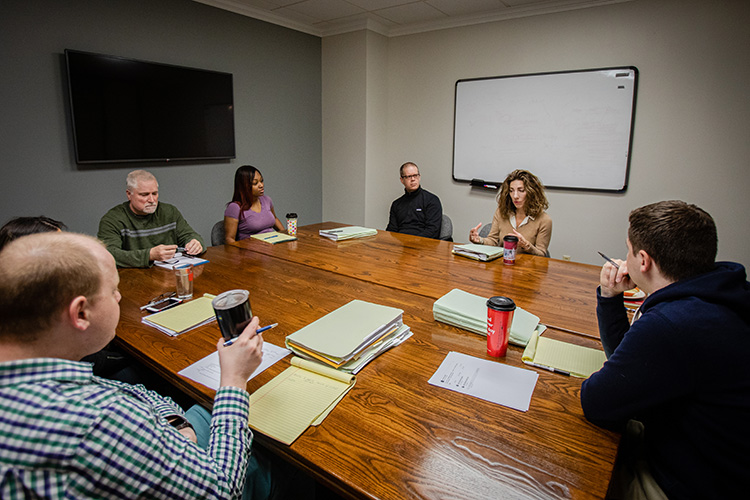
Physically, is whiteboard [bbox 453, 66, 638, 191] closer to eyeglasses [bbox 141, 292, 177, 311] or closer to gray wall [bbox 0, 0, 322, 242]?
gray wall [bbox 0, 0, 322, 242]

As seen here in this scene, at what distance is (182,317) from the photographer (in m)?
1.62


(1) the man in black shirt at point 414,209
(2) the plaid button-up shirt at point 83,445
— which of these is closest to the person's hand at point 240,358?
(2) the plaid button-up shirt at point 83,445

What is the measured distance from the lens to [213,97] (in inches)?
156

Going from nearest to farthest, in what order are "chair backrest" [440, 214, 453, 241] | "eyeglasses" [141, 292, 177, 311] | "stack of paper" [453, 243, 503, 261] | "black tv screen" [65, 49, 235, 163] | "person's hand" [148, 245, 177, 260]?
1. "eyeglasses" [141, 292, 177, 311]
2. "person's hand" [148, 245, 177, 260]
3. "stack of paper" [453, 243, 503, 261]
4. "black tv screen" [65, 49, 235, 163]
5. "chair backrest" [440, 214, 453, 241]

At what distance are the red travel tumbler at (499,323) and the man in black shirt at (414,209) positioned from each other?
265cm

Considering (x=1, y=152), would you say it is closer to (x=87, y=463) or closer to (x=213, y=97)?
(x=213, y=97)

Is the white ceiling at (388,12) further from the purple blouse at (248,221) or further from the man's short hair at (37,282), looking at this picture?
the man's short hair at (37,282)

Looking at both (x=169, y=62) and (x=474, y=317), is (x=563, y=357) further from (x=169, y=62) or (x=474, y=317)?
(x=169, y=62)

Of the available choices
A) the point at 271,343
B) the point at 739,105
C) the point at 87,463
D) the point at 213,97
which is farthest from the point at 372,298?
the point at 739,105

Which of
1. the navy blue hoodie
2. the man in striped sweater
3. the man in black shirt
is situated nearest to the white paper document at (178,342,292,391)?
the navy blue hoodie

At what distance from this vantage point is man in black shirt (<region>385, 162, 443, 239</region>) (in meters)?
4.00

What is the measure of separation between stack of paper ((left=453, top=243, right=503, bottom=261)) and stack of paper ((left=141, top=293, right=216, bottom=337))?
4.78 feet

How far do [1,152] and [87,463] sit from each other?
3.14 m

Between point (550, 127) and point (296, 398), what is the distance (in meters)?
3.74
